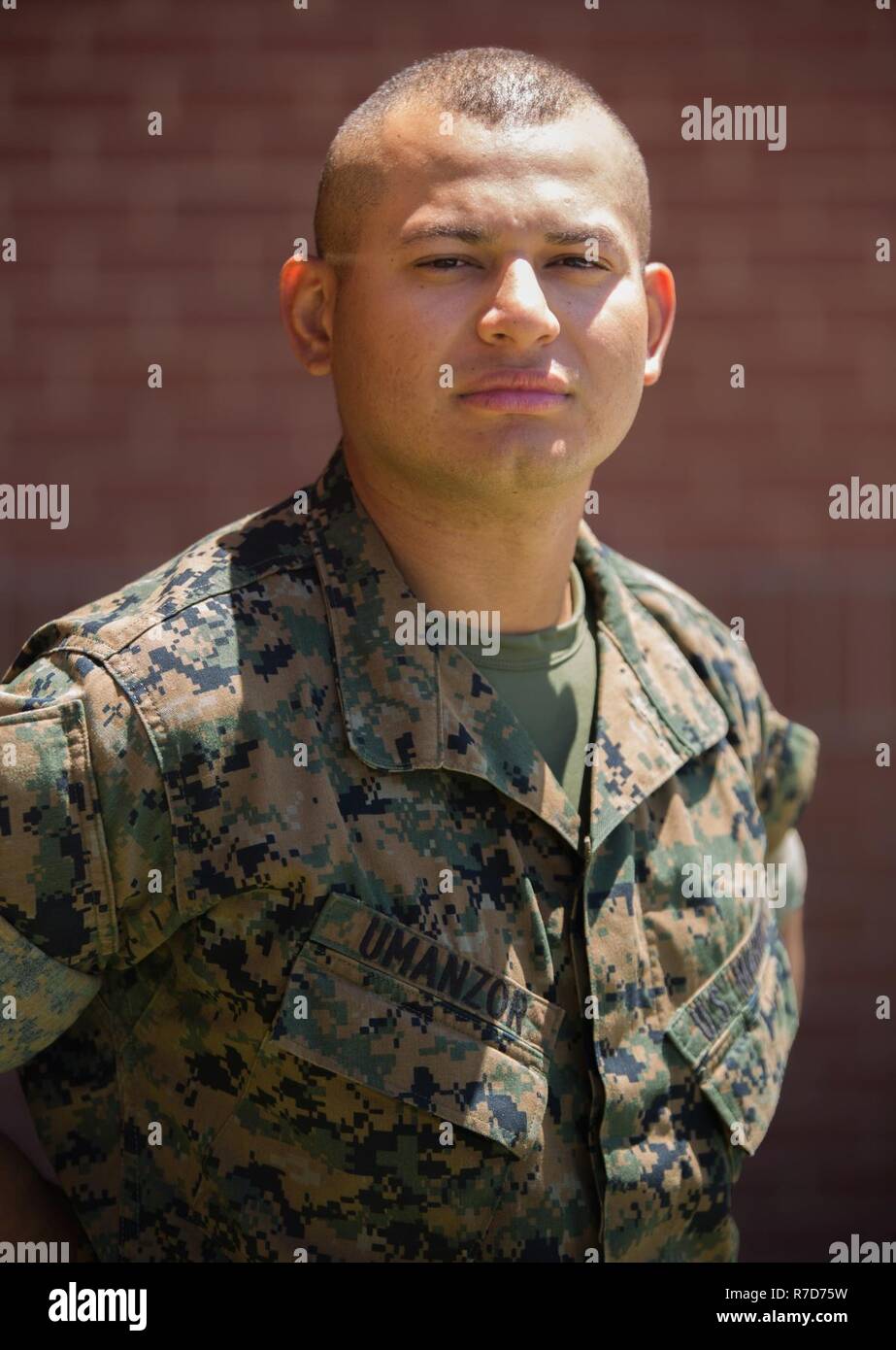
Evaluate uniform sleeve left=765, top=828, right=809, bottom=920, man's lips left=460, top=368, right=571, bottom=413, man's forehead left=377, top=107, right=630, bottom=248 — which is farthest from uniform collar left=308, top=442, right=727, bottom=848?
uniform sleeve left=765, top=828, right=809, bottom=920

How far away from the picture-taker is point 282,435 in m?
3.58

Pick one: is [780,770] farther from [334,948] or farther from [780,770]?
[334,948]

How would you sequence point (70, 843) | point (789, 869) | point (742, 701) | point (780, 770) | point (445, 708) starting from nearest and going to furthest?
point (70, 843), point (445, 708), point (742, 701), point (780, 770), point (789, 869)

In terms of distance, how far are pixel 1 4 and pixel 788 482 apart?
Result: 213 centimetres

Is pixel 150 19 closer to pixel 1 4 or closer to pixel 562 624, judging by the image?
pixel 1 4

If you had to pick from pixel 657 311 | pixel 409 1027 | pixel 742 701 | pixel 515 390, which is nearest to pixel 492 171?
pixel 515 390

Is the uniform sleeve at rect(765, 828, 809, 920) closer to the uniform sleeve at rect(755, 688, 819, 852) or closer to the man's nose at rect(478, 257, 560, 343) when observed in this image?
the uniform sleeve at rect(755, 688, 819, 852)

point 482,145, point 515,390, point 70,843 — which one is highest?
point 482,145

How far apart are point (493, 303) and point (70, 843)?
2.57 feet

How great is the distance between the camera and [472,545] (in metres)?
1.95

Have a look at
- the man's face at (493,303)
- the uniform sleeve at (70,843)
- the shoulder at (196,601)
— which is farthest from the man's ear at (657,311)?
the uniform sleeve at (70,843)

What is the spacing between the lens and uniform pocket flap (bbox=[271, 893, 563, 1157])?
170 cm

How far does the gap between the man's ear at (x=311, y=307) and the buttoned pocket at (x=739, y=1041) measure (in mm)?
974

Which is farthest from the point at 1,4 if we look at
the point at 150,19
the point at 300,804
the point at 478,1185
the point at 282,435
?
the point at 478,1185
